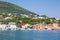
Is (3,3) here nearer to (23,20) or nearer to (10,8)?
(10,8)

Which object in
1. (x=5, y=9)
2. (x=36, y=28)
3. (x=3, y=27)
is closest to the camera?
(x=3, y=27)

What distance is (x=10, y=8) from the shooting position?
91.6 meters

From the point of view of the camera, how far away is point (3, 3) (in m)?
94.9

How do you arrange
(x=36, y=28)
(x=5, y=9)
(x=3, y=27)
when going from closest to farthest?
(x=3, y=27) → (x=36, y=28) → (x=5, y=9)

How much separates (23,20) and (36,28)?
9987 millimetres

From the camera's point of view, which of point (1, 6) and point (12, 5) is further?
point (12, 5)

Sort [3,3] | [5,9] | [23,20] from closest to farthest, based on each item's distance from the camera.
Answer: [23,20], [5,9], [3,3]

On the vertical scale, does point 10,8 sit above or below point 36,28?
above

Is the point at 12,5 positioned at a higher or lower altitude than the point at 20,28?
higher

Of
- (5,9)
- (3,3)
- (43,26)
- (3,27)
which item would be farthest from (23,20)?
(3,3)

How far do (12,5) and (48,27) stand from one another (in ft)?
147

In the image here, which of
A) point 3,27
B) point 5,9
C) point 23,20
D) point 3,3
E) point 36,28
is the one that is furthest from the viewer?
point 3,3

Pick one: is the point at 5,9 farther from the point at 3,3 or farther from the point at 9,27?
the point at 9,27

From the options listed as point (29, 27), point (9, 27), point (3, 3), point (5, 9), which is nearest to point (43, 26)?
point (29, 27)
